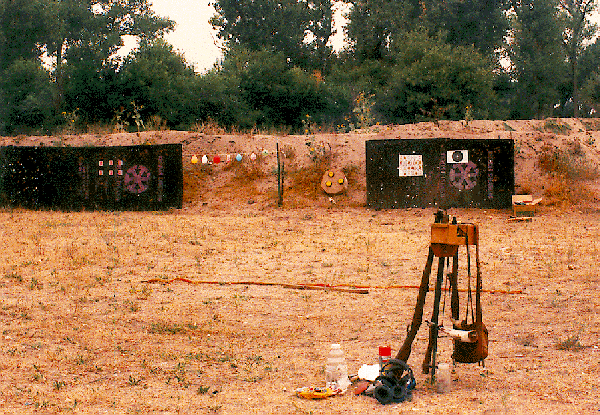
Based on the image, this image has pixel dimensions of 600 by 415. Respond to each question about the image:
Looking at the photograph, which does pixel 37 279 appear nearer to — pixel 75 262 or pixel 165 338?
pixel 75 262

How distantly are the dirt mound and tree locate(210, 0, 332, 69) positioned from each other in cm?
1507

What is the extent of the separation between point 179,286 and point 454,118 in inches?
905

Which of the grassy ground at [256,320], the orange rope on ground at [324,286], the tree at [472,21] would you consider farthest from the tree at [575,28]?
the orange rope on ground at [324,286]

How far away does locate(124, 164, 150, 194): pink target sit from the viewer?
70.0 feet

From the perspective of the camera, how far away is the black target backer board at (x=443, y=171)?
64.2ft

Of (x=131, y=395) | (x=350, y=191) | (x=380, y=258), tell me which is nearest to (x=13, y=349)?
(x=131, y=395)

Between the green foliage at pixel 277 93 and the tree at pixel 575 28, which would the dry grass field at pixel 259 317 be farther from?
the tree at pixel 575 28

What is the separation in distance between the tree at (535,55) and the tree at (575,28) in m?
1.60

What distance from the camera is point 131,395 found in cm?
566

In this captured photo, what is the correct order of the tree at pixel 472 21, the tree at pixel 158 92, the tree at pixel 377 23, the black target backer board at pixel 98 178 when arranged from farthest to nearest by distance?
1. the tree at pixel 377 23
2. the tree at pixel 472 21
3. the tree at pixel 158 92
4. the black target backer board at pixel 98 178

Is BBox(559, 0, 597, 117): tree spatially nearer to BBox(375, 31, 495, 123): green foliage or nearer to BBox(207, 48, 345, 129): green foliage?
BBox(375, 31, 495, 123): green foliage

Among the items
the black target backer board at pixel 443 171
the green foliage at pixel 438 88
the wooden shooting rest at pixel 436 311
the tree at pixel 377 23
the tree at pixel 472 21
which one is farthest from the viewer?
the tree at pixel 377 23

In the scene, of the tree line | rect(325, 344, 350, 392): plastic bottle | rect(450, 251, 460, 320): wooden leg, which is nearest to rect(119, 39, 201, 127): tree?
the tree line

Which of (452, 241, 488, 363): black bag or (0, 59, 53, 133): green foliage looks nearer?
(452, 241, 488, 363): black bag
